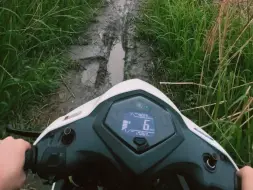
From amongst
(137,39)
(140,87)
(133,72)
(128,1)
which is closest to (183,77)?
(133,72)

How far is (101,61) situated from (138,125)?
2314mm

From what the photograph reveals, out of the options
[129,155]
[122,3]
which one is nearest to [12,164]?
[129,155]

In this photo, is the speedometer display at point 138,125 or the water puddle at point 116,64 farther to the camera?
the water puddle at point 116,64

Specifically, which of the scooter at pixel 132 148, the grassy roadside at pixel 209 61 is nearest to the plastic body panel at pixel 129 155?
the scooter at pixel 132 148

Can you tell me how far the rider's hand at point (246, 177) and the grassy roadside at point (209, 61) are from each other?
105 centimetres

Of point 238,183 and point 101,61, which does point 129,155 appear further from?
point 101,61

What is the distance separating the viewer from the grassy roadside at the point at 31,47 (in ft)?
8.77

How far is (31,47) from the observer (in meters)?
2.99

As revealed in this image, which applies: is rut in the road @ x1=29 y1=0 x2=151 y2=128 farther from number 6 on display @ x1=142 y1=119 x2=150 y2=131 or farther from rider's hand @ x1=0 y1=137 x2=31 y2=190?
number 6 on display @ x1=142 y1=119 x2=150 y2=131

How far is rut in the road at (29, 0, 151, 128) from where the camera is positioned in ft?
9.59

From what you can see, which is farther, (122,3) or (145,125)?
(122,3)

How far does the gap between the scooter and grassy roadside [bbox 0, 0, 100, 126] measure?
1607 millimetres

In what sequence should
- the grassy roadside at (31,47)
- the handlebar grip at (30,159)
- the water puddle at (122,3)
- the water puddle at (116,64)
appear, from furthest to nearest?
the water puddle at (122,3) → the water puddle at (116,64) → the grassy roadside at (31,47) → the handlebar grip at (30,159)

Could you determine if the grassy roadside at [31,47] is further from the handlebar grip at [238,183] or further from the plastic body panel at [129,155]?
the handlebar grip at [238,183]
